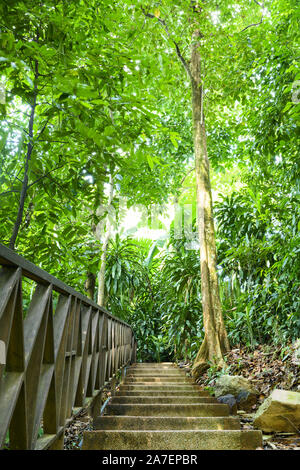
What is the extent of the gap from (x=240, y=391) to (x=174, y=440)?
1623 mm

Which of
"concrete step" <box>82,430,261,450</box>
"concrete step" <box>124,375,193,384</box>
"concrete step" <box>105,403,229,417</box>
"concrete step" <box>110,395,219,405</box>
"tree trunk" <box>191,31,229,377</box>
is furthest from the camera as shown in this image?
"tree trunk" <box>191,31,229,377</box>

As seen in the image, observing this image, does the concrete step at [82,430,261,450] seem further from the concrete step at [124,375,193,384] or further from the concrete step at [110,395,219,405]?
the concrete step at [124,375,193,384]

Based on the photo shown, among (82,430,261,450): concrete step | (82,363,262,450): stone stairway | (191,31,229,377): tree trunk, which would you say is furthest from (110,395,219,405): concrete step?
(191,31,229,377): tree trunk

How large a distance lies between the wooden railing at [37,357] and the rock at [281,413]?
46.8 inches

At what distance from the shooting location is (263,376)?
12.5 feet

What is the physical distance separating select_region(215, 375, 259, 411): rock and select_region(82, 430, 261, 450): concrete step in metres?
1.43

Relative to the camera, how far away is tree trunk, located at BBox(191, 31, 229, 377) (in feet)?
16.1

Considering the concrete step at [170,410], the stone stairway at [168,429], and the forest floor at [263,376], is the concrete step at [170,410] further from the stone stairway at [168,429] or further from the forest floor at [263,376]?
the forest floor at [263,376]

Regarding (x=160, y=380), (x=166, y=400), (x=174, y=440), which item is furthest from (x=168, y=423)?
(x=160, y=380)

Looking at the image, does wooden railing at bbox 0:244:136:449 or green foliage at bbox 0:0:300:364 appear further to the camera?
green foliage at bbox 0:0:300:364

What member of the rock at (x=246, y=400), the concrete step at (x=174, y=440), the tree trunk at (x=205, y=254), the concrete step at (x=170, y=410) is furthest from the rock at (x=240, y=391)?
the concrete step at (x=174, y=440)

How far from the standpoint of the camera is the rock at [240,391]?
3.22 m

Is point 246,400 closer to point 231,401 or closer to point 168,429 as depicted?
point 231,401
